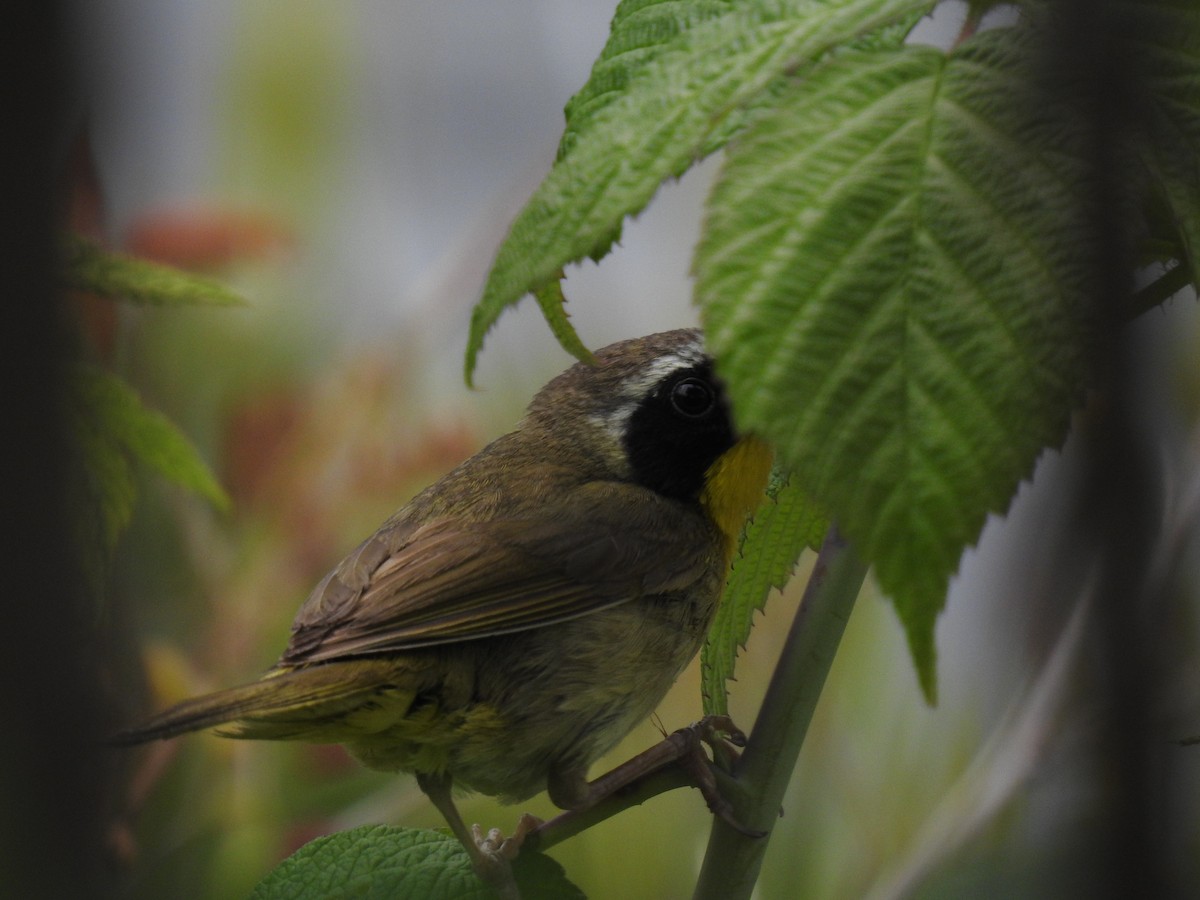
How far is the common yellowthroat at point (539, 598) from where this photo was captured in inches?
33.1

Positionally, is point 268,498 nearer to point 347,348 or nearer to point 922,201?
point 347,348

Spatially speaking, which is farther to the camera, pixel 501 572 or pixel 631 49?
pixel 501 572

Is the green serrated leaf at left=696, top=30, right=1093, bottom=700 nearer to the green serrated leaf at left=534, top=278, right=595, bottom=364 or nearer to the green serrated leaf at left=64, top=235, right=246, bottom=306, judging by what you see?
the green serrated leaf at left=534, top=278, right=595, bottom=364

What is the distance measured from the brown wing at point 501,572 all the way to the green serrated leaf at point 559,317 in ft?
1.22

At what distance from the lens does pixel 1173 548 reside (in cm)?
60

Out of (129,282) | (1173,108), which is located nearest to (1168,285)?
(1173,108)

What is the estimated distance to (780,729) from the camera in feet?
1.81

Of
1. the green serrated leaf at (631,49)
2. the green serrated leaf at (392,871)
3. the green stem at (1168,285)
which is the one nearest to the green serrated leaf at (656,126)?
the green serrated leaf at (631,49)

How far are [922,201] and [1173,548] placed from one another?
0.29m

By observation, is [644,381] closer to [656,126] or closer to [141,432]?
[141,432]

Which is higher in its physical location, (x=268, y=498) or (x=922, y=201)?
(x=922, y=201)

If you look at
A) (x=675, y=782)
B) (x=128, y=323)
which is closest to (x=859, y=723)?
(x=675, y=782)

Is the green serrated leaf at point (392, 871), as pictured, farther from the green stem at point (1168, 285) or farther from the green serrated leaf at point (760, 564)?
the green stem at point (1168, 285)

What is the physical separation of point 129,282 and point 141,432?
0.38 feet
